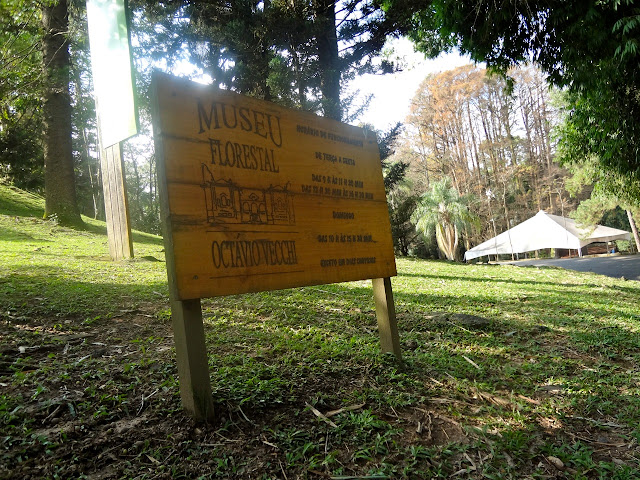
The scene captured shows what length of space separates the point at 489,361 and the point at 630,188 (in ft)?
30.1

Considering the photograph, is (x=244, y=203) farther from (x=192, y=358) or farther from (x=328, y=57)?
(x=328, y=57)

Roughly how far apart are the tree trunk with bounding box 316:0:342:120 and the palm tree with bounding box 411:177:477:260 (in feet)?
49.2

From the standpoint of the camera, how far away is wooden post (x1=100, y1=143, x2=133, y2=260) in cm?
712

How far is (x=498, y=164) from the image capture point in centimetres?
3603

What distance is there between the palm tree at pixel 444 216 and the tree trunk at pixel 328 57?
49.2 feet

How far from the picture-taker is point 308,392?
2650 mm

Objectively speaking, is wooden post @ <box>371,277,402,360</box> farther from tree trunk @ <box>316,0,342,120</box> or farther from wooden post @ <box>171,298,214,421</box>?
tree trunk @ <box>316,0,342,120</box>

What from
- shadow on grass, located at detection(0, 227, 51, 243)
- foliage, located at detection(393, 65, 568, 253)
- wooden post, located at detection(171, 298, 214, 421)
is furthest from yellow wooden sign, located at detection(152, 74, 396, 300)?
foliage, located at detection(393, 65, 568, 253)

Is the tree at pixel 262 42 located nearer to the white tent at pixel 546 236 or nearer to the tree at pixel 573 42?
the tree at pixel 573 42

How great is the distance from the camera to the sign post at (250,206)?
6.90 feet

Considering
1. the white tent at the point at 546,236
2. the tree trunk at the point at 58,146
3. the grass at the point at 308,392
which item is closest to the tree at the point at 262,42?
the tree trunk at the point at 58,146

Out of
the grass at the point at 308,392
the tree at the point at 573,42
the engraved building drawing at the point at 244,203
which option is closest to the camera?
the grass at the point at 308,392

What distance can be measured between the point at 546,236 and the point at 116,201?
25.1 metres

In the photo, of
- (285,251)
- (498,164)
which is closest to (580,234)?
(498,164)
